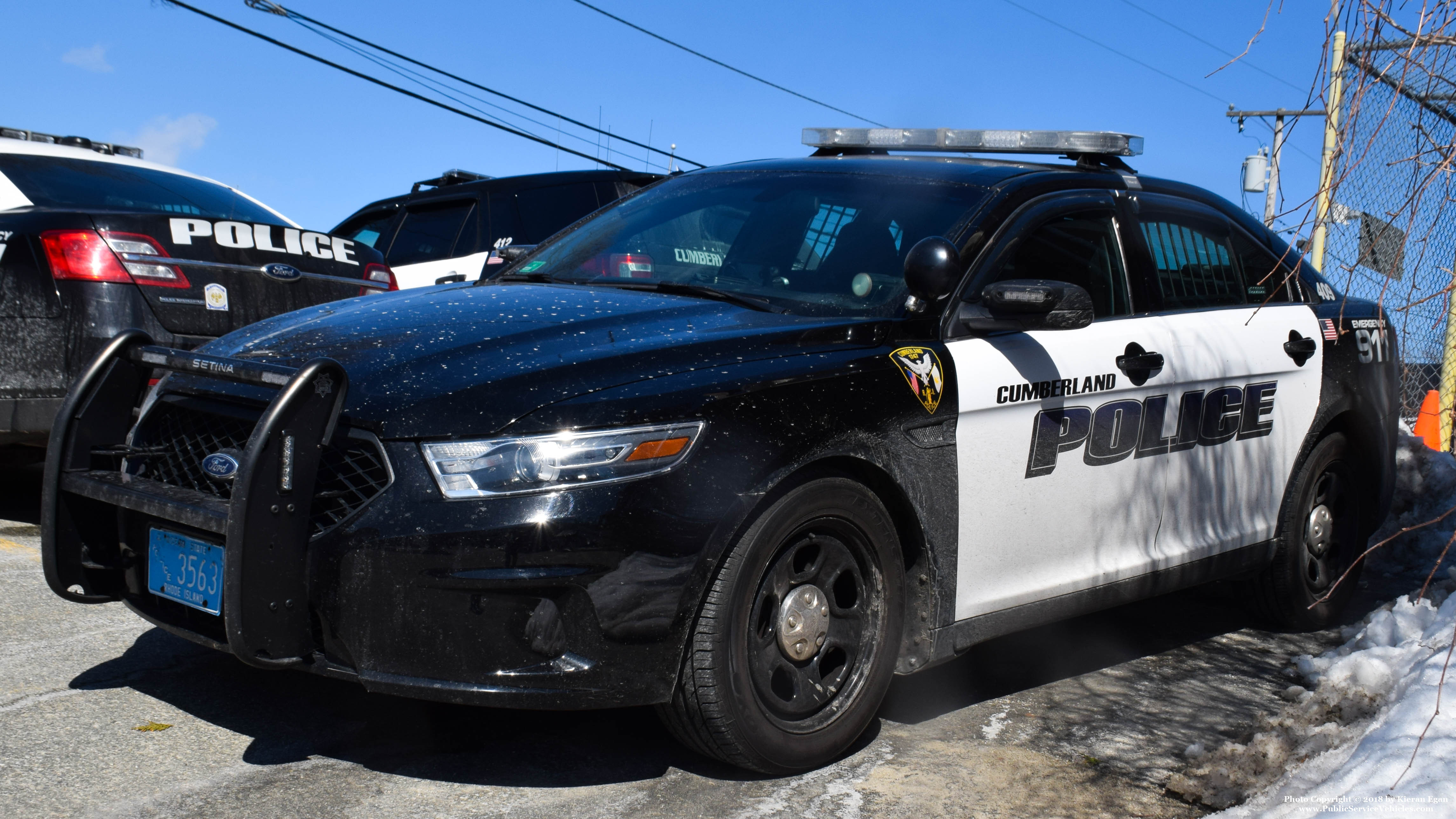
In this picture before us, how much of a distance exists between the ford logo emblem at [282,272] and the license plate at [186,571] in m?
2.74

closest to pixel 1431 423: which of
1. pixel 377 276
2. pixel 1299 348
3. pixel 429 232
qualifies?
pixel 1299 348

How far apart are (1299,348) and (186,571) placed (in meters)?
3.95

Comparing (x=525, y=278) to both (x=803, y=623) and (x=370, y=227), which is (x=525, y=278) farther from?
(x=370, y=227)

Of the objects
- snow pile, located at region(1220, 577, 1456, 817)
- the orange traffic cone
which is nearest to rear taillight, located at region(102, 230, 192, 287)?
snow pile, located at region(1220, 577, 1456, 817)

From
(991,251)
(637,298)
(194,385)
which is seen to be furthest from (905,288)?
(194,385)

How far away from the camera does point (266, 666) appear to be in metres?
2.86

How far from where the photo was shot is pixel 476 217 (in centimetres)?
986

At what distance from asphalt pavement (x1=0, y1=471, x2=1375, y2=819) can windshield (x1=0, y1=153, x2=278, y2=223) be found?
1943 mm

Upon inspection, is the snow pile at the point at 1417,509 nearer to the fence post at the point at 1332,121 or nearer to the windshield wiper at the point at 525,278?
the fence post at the point at 1332,121

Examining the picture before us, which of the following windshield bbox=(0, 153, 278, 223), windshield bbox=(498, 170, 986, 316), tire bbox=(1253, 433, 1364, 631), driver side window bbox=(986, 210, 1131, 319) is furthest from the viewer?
windshield bbox=(0, 153, 278, 223)

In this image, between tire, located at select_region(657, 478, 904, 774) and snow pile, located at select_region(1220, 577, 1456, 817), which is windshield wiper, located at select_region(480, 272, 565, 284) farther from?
snow pile, located at select_region(1220, 577, 1456, 817)

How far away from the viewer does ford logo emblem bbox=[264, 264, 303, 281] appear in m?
5.72

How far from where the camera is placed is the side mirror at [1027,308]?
3637mm

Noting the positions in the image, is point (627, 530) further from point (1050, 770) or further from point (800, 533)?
point (1050, 770)
